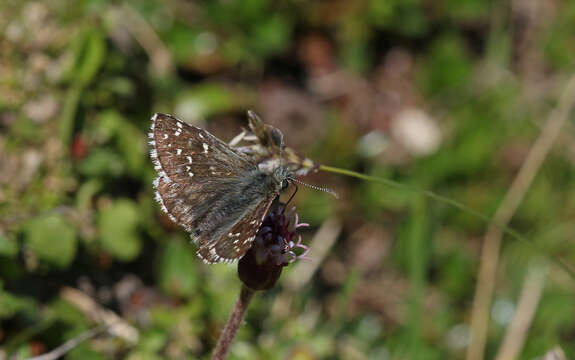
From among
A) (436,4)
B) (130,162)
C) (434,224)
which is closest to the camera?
(130,162)

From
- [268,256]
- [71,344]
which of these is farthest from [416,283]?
[71,344]

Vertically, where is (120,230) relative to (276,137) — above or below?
above

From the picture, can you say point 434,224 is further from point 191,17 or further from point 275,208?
point 191,17

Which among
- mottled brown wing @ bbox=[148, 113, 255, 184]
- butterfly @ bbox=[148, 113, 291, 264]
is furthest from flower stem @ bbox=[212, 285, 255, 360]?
mottled brown wing @ bbox=[148, 113, 255, 184]

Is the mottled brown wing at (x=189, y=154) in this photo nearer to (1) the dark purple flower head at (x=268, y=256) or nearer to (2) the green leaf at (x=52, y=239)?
(1) the dark purple flower head at (x=268, y=256)

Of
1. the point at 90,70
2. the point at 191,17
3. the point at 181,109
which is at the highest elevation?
the point at 191,17

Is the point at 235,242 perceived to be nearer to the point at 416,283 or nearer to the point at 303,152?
the point at 416,283

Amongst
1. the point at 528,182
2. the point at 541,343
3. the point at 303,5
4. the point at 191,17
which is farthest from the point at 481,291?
the point at 191,17

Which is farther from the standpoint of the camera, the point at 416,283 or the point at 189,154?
the point at 416,283

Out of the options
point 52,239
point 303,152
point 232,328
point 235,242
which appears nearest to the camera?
point 235,242
